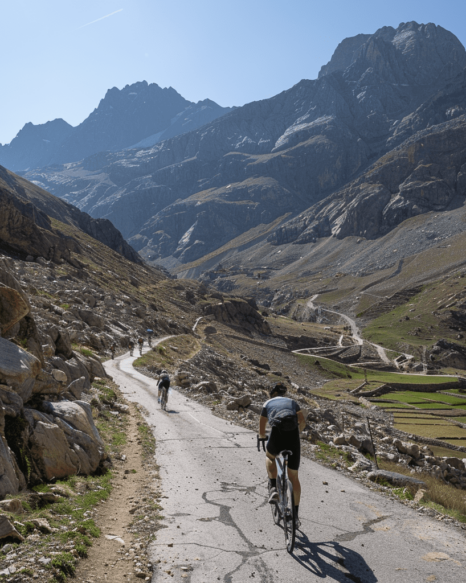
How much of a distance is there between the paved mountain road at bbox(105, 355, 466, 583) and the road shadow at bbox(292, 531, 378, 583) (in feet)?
0.05

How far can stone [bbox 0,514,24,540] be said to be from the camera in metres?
6.67

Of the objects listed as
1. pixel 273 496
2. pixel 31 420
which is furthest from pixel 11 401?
pixel 273 496

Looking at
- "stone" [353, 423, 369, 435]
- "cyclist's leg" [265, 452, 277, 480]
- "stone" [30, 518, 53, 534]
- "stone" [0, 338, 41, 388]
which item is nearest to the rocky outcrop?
"stone" [353, 423, 369, 435]

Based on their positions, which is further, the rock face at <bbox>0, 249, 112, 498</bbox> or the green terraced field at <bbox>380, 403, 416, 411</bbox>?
the green terraced field at <bbox>380, 403, 416, 411</bbox>

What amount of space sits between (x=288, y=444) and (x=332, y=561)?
6.46 feet

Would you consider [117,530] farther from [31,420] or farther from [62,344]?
[62,344]

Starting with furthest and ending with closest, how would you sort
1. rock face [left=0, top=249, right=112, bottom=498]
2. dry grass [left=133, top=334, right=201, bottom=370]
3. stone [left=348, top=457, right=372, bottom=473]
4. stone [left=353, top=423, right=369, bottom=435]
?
dry grass [left=133, top=334, right=201, bottom=370]
stone [left=353, top=423, right=369, bottom=435]
stone [left=348, top=457, right=372, bottom=473]
rock face [left=0, top=249, right=112, bottom=498]

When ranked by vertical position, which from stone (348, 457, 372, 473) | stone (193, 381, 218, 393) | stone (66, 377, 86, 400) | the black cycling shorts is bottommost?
stone (193, 381, 218, 393)

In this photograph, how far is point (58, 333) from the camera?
1905cm

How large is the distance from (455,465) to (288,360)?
196 feet

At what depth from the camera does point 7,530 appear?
22.1 feet

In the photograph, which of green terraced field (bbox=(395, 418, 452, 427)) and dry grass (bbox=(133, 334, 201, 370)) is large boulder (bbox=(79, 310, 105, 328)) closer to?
dry grass (bbox=(133, 334, 201, 370))

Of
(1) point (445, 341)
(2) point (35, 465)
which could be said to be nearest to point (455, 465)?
(2) point (35, 465)

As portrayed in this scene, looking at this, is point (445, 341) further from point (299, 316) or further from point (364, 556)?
point (364, 556)
